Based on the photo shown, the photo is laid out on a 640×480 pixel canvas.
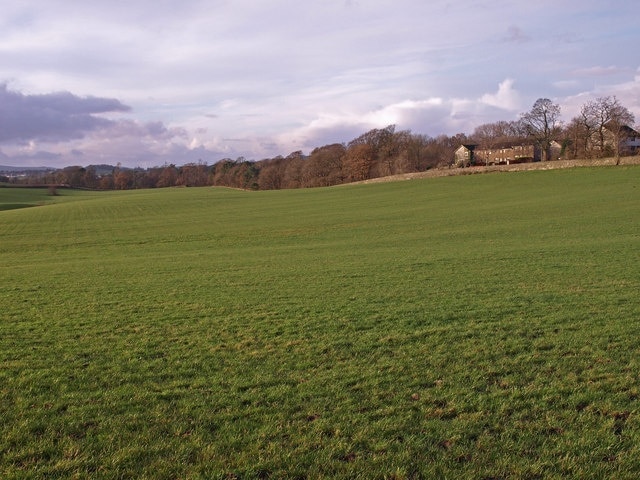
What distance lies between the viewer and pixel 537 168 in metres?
73.1

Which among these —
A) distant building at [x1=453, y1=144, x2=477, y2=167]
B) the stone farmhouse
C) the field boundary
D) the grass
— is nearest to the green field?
the field boundary

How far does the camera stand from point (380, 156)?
126125mm

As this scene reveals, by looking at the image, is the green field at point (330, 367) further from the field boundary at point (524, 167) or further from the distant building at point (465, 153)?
the distant building at point (465, 153)

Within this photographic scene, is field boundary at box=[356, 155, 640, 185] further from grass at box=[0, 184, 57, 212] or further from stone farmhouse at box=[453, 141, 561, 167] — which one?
grass at box=[0, 184, 57, 212]

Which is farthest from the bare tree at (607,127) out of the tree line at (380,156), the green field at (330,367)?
the green field at (330,367)

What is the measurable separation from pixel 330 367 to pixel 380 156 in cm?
12021

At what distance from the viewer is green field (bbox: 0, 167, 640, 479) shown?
19.3 feet

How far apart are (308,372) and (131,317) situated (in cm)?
620

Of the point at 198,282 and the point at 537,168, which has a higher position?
the point at 537,168

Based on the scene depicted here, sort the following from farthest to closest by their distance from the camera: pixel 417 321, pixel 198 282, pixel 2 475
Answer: pixel 198 282 → pixel 417 321 → pixel 2 475

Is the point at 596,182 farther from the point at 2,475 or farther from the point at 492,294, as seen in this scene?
the point at 2,475

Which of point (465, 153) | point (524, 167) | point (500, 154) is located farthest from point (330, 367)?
point (465, 153)

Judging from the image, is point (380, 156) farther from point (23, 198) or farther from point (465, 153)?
point (23, 198)

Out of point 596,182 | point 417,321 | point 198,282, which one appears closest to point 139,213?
point 198,282
